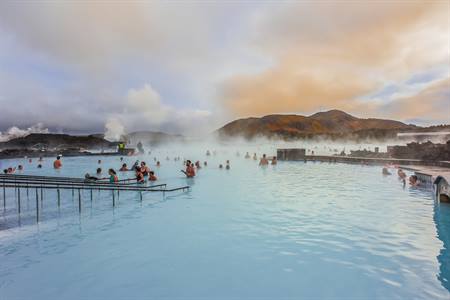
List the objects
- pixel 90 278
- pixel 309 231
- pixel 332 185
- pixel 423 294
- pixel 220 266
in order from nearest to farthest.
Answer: pixel 423 294
pixel 90 278
pixel 220 266
pixel 309 231
pixel 332 185

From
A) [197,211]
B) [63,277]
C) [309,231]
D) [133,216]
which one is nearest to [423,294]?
[309,231]

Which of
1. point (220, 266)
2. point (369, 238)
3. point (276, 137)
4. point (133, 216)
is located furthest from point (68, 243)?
point (276, 137)

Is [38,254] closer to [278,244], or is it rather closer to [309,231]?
[278,244]

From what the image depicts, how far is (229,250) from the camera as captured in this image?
750 centimetres

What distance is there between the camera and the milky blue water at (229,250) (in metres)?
5.60

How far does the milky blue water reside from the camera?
5598 mm

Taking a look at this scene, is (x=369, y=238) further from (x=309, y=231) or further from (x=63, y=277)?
(x=63, y=277)

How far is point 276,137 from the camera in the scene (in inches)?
5118

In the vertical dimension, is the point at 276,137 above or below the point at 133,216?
above

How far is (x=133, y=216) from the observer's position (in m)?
10.9

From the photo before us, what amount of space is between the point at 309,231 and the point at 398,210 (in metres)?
4.78

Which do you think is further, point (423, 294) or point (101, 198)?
point (101, 198)

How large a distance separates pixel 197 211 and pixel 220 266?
5.10 meters

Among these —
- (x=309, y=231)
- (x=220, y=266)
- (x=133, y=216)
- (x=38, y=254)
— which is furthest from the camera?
(x=133, y=216)
